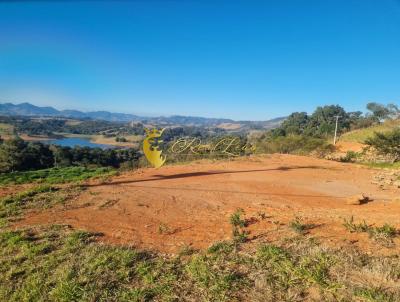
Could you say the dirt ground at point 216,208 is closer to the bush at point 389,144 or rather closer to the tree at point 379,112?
the bush at point 389,144

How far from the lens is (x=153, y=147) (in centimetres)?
1009

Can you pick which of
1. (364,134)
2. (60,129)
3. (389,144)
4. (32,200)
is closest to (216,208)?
(32,200)

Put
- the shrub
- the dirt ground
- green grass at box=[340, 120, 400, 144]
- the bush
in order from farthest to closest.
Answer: green grass at box=[340, 120, 400, 144] → the shrub → the bush → the dirt ground

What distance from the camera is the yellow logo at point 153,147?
9805 mm

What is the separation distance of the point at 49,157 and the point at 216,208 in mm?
28663

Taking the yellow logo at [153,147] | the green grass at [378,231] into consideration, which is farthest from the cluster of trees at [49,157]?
the green grass at [378,231]

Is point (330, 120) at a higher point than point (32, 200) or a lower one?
higher

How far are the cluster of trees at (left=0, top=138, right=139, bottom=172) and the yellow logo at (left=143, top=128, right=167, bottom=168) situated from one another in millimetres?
14408

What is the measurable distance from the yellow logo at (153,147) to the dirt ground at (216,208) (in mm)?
806

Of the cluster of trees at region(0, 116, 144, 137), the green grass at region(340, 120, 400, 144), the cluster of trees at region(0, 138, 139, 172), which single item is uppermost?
the green grass at region(340, 120, 400, 144)

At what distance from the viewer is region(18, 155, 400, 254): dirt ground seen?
4.91 metres

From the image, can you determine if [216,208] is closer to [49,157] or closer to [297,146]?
[297,146]

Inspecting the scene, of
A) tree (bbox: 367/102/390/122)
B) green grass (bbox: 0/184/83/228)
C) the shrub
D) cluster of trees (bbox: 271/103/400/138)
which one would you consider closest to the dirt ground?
green grass (bbox: 0/184/83/228)

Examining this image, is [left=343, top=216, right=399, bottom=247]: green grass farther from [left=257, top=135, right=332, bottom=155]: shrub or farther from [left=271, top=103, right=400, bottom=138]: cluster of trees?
[left=271, top=103, right=400, bottom=138]: cluster of trees
